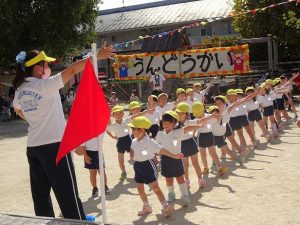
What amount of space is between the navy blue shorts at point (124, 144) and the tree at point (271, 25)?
18103mm

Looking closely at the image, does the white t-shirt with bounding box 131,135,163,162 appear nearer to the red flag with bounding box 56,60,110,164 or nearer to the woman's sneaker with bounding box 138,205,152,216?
the woman's sneaker with bounding box 138,205,152,216

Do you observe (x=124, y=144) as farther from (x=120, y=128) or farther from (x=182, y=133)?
(x=182, y=133)

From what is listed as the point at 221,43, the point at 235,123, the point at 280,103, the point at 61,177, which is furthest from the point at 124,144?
the point at 221,43

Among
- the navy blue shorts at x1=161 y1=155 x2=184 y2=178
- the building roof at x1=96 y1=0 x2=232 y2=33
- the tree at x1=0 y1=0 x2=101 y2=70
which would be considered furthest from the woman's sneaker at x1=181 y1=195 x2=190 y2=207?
the building roof at x1=96 y1=0 x2=232 y2=33

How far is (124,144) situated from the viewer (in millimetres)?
8383

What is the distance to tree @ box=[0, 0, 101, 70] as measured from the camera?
21297 millimetres

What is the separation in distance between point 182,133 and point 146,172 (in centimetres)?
103

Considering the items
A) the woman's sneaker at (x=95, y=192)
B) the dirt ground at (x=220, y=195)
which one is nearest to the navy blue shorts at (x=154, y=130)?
the dirt ground at (x=220, y=195)

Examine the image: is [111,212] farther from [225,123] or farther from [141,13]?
[141,13]

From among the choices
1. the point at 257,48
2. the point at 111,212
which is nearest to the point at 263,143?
the point at 111,212

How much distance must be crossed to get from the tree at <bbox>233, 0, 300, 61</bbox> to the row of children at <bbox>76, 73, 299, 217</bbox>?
12.2m

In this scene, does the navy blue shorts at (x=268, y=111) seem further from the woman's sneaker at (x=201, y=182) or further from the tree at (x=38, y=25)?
the tree at (x=38, y=25)

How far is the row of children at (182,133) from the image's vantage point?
6.06 metres

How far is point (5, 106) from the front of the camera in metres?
21.5
